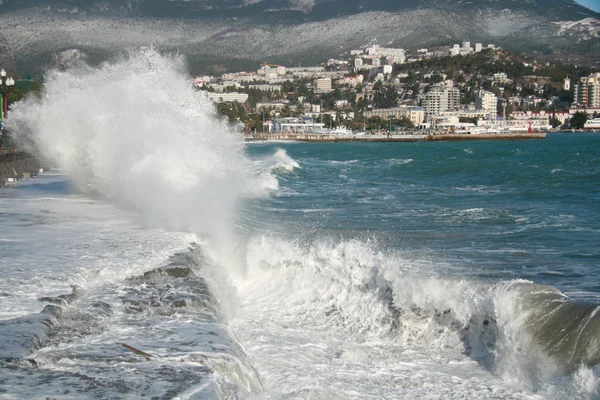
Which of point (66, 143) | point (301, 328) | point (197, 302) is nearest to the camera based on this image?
point (197, 302)

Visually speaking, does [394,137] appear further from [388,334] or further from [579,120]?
[388,334]

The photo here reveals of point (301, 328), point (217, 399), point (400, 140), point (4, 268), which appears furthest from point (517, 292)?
point (400, 140)

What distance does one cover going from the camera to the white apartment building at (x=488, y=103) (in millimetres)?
191625

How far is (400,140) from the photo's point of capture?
127 meters

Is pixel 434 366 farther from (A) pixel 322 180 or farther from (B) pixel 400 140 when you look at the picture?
(B) pixel 400 140

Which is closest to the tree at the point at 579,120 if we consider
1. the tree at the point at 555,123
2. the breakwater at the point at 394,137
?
the tree at the point at 555,123

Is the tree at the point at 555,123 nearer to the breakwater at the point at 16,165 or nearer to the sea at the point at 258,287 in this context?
the breakwater at the point at 16,165

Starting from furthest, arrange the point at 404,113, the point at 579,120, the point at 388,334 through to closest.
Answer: the point at 404,113
the point at 579,120
the point at 388,334

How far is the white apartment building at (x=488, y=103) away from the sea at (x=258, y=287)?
177753 mm

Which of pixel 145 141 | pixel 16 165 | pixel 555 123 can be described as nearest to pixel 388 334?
pixel 145 141

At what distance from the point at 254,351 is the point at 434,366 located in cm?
185

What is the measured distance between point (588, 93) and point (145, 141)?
633 ft

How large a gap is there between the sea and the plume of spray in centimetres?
8

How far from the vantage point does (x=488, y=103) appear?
19388 centimetres
